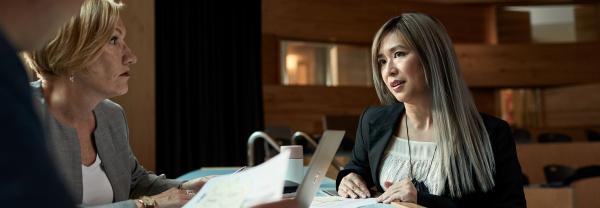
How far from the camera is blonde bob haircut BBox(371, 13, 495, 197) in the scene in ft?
6.03

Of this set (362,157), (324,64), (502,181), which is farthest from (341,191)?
(324,64)

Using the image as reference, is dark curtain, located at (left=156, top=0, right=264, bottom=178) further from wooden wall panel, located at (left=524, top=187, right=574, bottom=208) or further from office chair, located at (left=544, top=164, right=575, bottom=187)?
wooden wall panel, located at (left=524, top=187, right=574, bottom=208)

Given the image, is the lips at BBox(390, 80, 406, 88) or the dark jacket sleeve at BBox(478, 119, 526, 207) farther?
the lips at BBox(390, 80, 406, 88)

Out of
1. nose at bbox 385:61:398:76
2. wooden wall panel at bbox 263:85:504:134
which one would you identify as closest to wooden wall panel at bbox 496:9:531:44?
wooden wall panel at bbox 263:85:504:134

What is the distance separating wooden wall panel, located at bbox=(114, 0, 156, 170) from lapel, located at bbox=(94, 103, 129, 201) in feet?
10.8

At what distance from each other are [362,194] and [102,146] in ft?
2.59

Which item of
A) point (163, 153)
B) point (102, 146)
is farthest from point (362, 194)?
point (163, 153)

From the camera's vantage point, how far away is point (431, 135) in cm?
201

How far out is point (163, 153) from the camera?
26.0 feet

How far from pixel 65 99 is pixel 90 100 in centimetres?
7

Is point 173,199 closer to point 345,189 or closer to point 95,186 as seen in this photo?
point 95,186

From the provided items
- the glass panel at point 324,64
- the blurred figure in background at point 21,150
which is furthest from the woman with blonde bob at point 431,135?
the glass panel at point 324,64

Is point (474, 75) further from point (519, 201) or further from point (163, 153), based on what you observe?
point (519, 201)

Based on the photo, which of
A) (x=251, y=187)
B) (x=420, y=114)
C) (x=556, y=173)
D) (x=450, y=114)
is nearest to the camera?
(x=251, y=187)
